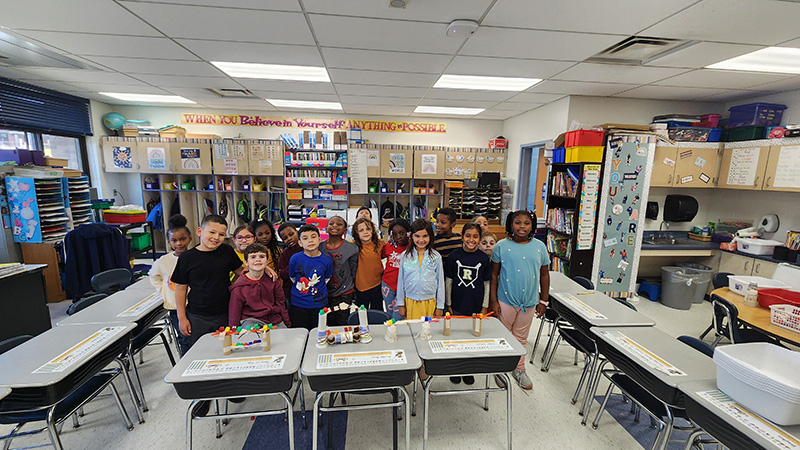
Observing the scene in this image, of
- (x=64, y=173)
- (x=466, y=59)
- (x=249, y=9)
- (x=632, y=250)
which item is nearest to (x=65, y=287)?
(x=64, y=173)

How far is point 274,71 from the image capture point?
3.75 m

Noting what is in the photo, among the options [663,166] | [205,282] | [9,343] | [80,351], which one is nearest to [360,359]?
[205,282]

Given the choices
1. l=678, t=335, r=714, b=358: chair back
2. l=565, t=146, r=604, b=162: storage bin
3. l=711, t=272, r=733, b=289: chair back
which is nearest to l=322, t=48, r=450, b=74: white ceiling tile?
l=565, t=146, r=604, b=162: storage bin

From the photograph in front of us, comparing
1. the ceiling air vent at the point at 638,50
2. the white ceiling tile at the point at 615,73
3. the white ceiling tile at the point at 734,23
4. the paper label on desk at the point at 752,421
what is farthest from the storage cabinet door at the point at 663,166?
the paper label on desk at the point at 752,421

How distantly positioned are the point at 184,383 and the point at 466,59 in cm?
340

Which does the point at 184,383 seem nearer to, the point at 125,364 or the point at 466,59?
the point at 125,364

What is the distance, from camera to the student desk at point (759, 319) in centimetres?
224

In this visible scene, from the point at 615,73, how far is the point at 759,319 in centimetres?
263

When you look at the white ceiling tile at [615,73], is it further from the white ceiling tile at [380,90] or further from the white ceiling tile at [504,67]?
the white ceiling tile at [380,90]

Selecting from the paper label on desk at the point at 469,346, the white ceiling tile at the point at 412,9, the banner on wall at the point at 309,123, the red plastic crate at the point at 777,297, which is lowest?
the paper label on desk at the point at 469,346

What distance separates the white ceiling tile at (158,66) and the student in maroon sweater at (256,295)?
2581 mm

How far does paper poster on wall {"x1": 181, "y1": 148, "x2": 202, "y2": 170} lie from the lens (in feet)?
19.2

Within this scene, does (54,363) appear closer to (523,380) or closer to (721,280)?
(523,380)

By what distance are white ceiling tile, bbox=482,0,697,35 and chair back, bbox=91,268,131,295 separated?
4113 mm
